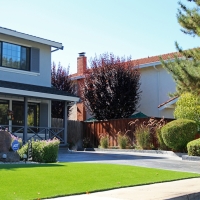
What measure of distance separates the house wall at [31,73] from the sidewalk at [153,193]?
1370 centimetres

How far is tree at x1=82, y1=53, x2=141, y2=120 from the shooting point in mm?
29156

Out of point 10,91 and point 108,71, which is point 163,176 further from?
point 108,71

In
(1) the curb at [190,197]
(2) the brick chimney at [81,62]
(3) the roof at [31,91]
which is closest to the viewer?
(1) the curb at [190,197]

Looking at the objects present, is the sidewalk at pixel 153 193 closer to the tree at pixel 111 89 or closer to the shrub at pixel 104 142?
the shrub at pixel 104 142

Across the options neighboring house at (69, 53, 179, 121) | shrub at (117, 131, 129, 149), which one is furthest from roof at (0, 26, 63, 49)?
neighboring house at (69, 53, 179, 121)

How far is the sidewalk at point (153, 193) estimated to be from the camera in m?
8.27

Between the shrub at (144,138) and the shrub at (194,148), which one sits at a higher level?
the shrub at (144,138)

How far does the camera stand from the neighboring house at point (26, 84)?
2128 centimetres

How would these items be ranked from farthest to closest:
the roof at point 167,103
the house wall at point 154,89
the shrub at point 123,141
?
the house wall at point 154,89 < the roof at point 167,103 < the shrub at point 123,141

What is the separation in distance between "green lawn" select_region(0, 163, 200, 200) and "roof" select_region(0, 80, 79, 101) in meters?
8.70

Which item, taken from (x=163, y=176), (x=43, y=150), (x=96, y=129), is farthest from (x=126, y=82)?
(x=163, y=176)

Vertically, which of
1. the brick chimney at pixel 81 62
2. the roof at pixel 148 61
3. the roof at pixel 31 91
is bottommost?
the roof at pixel 31 91

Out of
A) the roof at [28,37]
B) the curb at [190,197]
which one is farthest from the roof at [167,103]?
the curb at [190,197]

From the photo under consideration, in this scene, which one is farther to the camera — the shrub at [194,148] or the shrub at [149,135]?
the shrub at [149,135]
